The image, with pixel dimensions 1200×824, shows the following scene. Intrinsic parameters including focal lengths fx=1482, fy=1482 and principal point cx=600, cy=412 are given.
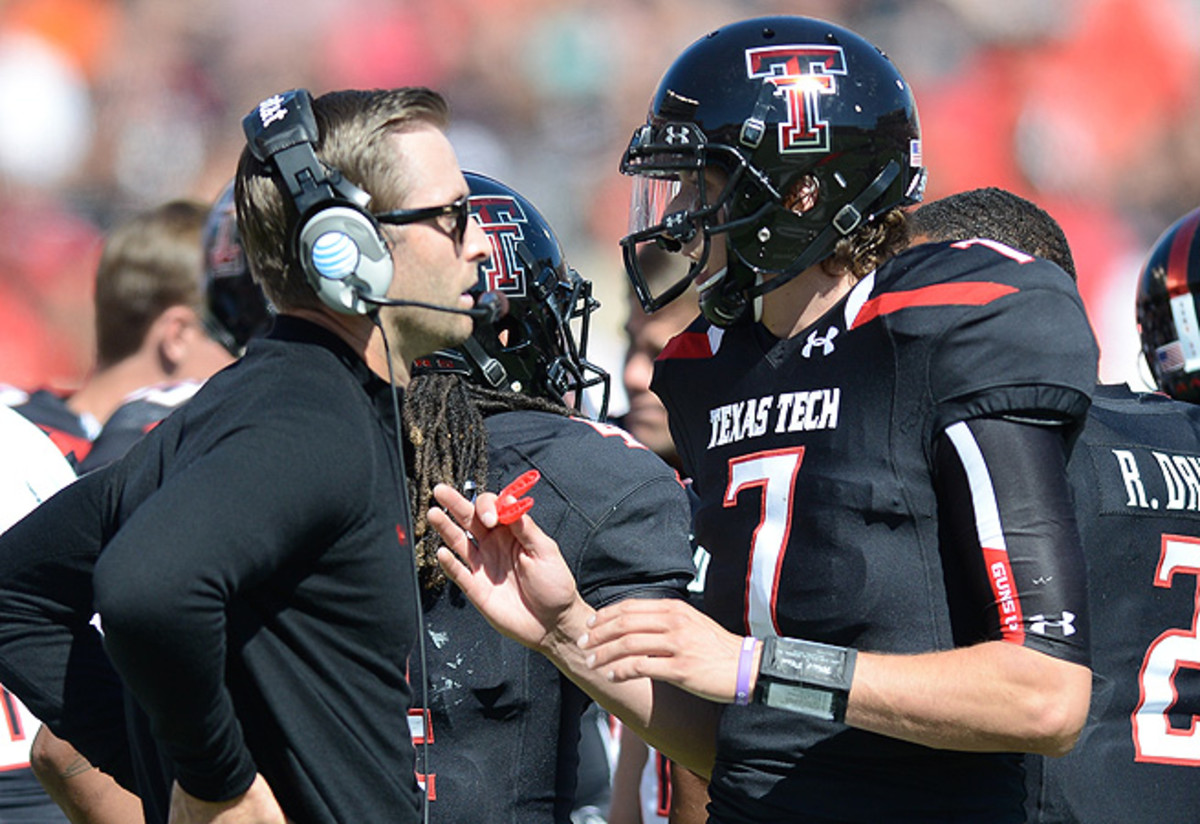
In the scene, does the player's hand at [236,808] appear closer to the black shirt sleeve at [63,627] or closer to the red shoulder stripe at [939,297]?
the black shirt sleeve at [63,627]

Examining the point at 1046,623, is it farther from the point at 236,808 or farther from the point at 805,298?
the point at 236,808

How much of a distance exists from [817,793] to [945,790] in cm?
18

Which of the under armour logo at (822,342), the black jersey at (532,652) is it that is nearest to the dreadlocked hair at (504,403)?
the black jersey at (532,652)

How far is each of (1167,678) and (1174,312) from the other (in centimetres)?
143

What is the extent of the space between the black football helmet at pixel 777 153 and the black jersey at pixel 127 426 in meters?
1.76

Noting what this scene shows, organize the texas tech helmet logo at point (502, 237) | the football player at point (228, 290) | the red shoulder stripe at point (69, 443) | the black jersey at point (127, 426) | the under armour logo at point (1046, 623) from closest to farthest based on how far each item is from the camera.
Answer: the under armour logo at point (1046, 623) → the texas tech helmet logo at point (502, 237) → the black jersey at point (127, 426) → the red shoulder stripe at point (69, 443) → the football player at point (228, 290)

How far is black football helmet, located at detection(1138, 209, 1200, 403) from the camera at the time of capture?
3.62 metres

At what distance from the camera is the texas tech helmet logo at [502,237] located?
3.09 metres

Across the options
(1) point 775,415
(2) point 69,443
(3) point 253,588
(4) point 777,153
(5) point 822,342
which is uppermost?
(4) point 777,153

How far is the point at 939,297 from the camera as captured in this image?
2109 millimetres

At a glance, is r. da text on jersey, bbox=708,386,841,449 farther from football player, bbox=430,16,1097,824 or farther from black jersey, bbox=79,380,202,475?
black jersey, bbox=79,380,202,475

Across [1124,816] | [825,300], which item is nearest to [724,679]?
[825,300]

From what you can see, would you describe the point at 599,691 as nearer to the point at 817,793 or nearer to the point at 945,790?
the point at 817,793

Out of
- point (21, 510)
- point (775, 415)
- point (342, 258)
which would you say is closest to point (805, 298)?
point (775, 415)
